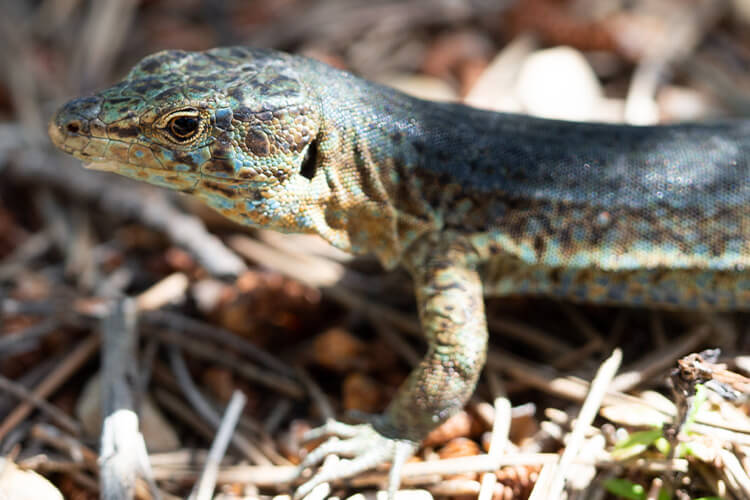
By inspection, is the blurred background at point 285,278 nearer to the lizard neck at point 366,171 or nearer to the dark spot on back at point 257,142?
the lizard neck at point 366,171

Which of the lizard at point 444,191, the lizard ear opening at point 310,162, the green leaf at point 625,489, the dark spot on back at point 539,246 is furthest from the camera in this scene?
the dark spot on back at point 539,246

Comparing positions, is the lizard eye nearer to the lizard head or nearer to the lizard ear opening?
the lizard head

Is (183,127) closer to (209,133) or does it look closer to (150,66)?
(209,133)

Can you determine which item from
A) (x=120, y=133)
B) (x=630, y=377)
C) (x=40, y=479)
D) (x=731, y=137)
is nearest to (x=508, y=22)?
(x=731, y=137)

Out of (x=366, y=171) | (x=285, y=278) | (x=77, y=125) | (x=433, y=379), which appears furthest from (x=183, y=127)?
(x=433, y=379)

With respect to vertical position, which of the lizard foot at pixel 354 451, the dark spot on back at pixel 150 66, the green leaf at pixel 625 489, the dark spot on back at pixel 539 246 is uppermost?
the dark spot on back at pixel 150 66

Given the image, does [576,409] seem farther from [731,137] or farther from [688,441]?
[731,137]

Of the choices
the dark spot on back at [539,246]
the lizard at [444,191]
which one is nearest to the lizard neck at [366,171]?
the lizard at [444,191]
